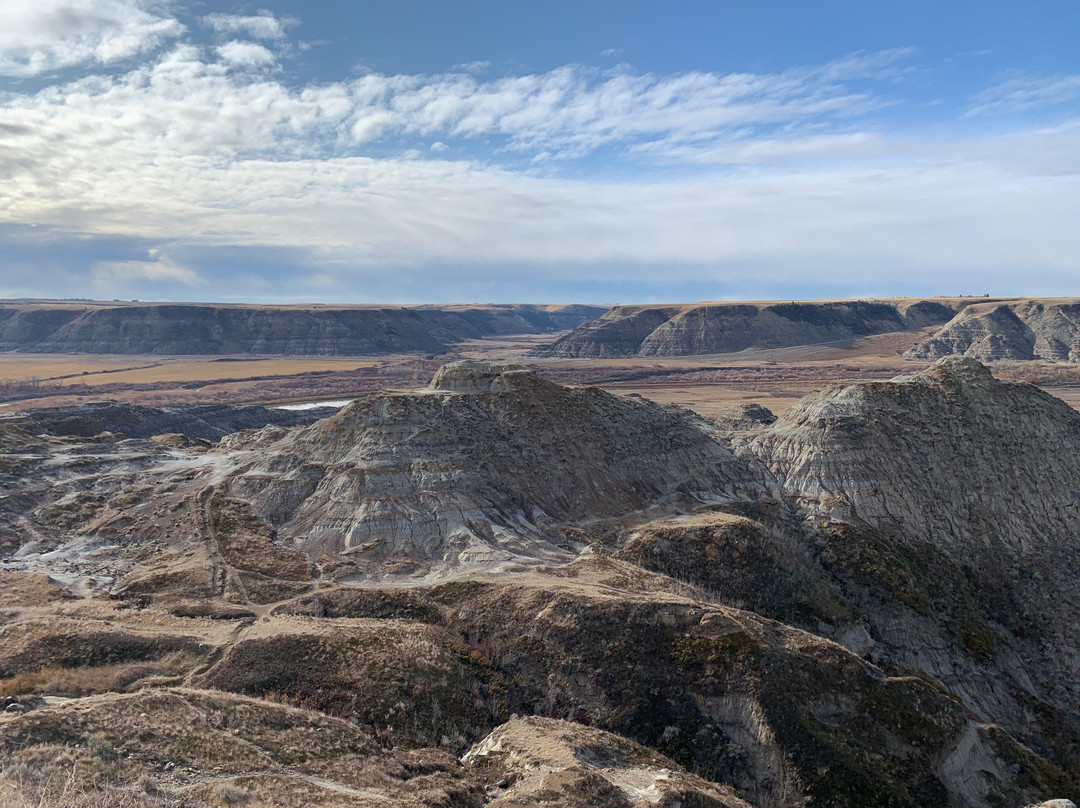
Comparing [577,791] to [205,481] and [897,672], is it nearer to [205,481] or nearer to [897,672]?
[897,672]

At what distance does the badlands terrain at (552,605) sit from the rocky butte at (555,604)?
20 centimetres

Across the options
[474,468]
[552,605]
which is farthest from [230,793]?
[474,468]

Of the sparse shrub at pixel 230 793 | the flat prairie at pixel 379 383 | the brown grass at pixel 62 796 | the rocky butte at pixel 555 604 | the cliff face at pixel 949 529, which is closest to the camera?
the brown grass at pixel 62 796

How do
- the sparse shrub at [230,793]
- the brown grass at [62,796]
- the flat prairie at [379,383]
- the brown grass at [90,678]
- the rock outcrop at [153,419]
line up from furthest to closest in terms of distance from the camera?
the flat prairie at [379,383]
the rock outcrop at [153,419]
the brown grass at [90,678]
the sparse shrub at [230,793]
the brown grass at [62,796]

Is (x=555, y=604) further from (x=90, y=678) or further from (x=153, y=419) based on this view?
(x=153, y=419)


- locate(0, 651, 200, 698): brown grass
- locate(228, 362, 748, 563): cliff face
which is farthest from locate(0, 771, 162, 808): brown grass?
locate(228, 362, 748, 563): cliff face

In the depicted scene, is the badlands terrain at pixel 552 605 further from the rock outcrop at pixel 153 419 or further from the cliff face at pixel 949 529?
the rock outcrop at pixel 153 419

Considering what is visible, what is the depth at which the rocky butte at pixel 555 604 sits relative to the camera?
2564 cm

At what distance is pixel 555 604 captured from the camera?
36438 mm

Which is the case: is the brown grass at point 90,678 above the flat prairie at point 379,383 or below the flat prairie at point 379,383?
below

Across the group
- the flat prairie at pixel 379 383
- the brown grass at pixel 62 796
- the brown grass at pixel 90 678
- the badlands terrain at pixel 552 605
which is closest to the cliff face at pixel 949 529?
the badlands terrain at pixel 552 605

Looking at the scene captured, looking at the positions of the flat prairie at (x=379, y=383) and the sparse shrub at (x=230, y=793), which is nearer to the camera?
the sparse shrub at (x=230, y=793)

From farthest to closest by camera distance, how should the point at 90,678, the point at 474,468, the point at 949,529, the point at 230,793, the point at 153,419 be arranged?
the point at 153,419
the point at 949,529
the point at 474,468
the point at 90,678
the point at 230,793

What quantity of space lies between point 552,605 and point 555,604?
18cm
